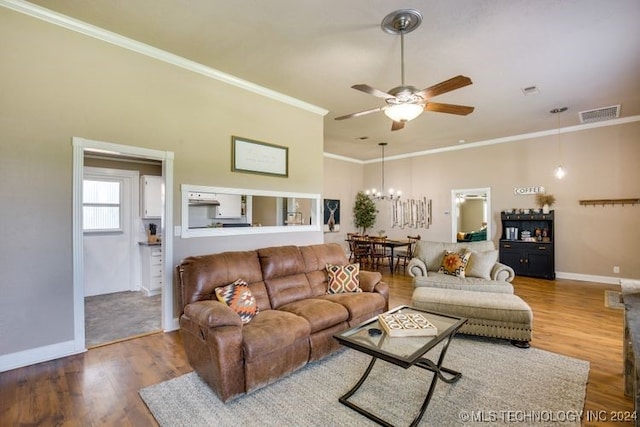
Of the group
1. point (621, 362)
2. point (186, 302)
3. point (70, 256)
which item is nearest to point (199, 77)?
point (70, 256)

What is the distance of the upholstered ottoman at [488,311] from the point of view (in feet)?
9.95

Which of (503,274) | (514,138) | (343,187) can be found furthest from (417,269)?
(343,187)

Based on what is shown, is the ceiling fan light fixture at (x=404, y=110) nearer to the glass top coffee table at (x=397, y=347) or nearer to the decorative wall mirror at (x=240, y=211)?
the glass top coffee table at (x=397, y=347)

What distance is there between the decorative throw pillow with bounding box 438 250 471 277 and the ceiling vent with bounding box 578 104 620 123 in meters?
3.51

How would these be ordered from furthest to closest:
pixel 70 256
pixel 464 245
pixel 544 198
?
pixel 544 198, pixel 464 245, pixel 70 256

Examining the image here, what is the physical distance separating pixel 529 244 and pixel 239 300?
6.20 meters

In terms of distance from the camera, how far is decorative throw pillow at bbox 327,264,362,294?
3564 millimetres

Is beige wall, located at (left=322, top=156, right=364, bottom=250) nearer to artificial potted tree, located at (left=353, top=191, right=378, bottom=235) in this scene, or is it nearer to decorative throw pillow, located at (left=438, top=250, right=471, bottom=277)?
artificial potted tree, located at (left=353, top=191, right=378, bottom=235)

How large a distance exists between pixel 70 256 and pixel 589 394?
4.56 m

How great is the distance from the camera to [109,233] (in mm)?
5160

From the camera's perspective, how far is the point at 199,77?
371 centimetres

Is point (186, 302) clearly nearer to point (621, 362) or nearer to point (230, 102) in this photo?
point (230, 102)

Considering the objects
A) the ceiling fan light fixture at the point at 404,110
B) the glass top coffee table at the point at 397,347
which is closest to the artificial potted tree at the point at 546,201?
the ceiling fan light fixture at the point at 404,110

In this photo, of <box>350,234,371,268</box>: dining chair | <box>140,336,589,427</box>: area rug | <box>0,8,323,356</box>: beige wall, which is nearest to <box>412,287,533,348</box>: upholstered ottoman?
<box>140,336,589,427</box>: area rug
